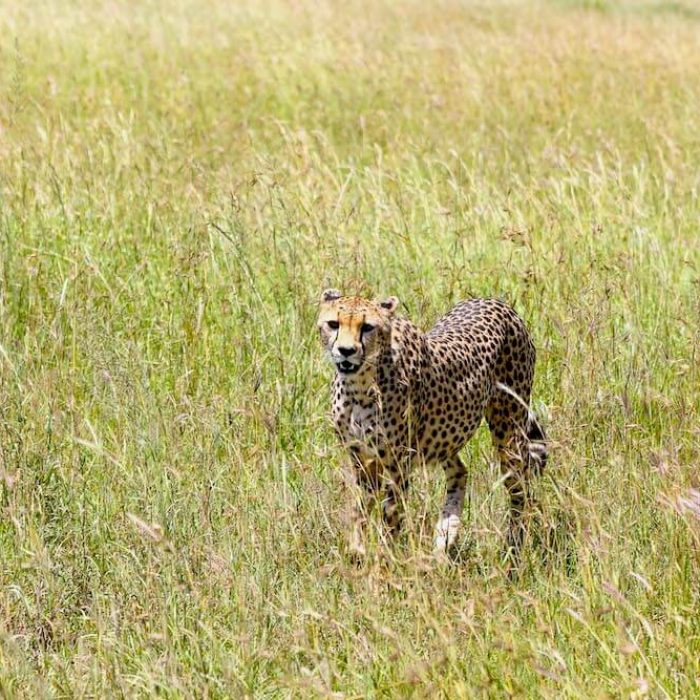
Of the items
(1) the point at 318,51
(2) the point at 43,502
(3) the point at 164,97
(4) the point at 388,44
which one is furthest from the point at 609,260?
(4) the point at 388,44

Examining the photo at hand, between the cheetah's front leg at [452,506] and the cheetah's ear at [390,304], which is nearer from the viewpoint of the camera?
the cheetah's front leg at [452,506]

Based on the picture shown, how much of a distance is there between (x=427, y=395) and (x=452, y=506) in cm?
29

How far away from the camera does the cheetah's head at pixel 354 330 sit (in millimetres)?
3037

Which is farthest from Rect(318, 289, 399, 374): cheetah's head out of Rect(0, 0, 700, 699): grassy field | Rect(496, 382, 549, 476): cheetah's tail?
Rect(496, 382, 549, 476): cheetah's tail

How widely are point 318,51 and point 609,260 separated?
467 cm

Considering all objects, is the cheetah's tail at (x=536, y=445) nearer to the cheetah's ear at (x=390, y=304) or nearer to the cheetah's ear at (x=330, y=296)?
the cheetah's ear at (x=390, y=304)

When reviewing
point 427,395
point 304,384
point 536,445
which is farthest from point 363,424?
point 304,384

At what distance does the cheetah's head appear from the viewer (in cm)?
304

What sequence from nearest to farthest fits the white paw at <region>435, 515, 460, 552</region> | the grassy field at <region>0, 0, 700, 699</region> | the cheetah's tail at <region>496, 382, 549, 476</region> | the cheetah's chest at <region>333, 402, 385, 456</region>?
the grassy field at <region>0, 0, 700, 699</region>, the white paw at <region>435, 515, 460, 552</region>, the cheetah's chest at <region>333, 402, 385, 456</region>, the cheetah's tail at <region>496, 382, 549, 476</region>

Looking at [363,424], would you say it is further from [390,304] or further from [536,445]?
[536,445]

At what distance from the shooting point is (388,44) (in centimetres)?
981

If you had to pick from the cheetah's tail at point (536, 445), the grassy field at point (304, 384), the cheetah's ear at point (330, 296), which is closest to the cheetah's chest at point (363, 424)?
the grassy field at point (304, 384)

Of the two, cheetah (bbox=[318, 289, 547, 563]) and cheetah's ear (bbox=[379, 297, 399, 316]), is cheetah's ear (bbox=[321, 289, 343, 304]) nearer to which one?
cheetah (bbox=[318, 289, 547, 563])

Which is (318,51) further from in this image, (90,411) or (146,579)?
(146,579)
